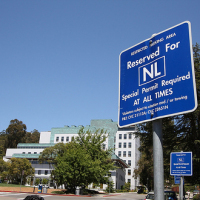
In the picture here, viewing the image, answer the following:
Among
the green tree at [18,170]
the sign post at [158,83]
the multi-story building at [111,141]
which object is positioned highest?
the multi-story building at [111,141]

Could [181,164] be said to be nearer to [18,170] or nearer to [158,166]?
[158,166]

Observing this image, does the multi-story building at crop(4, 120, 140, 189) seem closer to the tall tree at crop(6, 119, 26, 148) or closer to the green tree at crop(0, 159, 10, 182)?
the tall tree at crop(6, 119, 26, 148)

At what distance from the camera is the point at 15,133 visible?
100m

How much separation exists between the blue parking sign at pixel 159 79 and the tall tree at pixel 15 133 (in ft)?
330

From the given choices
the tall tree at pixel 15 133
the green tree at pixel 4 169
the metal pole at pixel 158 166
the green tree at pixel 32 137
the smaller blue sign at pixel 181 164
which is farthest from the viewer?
the green tree at pixel 32 137

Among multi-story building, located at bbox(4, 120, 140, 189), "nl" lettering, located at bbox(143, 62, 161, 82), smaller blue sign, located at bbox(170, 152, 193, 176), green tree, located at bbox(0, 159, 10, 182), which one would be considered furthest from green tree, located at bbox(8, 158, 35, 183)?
"nl" lettering, located at bbox(143, 62, 161, 82)

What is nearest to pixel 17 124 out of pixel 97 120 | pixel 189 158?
pixel 97 120

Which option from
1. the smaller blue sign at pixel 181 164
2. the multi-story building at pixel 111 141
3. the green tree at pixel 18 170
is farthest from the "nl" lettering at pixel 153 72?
the multi-story building at pixel 111 141

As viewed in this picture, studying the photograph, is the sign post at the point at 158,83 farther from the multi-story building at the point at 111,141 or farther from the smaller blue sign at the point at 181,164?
the multi-story building at the point at 111,141

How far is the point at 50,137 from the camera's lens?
94062 mm

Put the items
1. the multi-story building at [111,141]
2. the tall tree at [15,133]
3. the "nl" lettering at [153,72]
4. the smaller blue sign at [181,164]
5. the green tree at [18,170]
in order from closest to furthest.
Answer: the "nl" lettering at [153,72]
the smaller blue sign at [181,164]
the green tree at [18,170]
the multi-story building at [111,141]
the tall tree at [15,133]

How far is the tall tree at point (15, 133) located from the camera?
3905 inches

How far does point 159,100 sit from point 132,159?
318ft

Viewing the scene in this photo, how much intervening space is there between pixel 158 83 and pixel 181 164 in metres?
8.51
